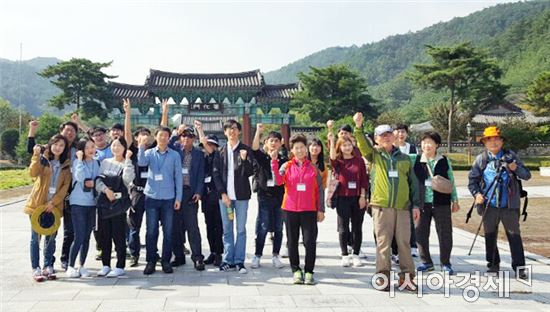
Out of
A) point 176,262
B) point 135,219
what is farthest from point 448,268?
point 135,219

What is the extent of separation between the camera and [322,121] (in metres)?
35.1

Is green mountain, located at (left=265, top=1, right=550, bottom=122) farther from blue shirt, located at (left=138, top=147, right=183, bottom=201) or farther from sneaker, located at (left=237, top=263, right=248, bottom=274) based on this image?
blue shirt, located at (left=138, top=147, right=183, bottom=201)

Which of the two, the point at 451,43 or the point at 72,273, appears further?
the point at 451,43

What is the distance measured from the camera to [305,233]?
506 cm

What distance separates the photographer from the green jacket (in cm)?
476

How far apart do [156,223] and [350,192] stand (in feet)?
8.15

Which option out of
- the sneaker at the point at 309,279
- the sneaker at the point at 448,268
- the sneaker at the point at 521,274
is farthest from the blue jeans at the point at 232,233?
the sneaker at the point at 521,274

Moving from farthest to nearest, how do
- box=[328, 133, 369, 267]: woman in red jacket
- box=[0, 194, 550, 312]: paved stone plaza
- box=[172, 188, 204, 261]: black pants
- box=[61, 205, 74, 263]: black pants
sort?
box=[328, 133, 369, 267]: woman in red jacket < box=[172, 188, 204, 261]: black pants < box=[61, 205, 74, 263]: black pants < box=[0, 194, 550, 312]: paved stone plaza

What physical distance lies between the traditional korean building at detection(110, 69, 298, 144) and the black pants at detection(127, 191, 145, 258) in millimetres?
27059

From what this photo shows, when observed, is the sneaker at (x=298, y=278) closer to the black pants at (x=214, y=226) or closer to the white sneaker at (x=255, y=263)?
the white sneaker at (x=255, y=263)

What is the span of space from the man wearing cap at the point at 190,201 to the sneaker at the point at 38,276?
1500 millimetres

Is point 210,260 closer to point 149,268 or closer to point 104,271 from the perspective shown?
point 149,268

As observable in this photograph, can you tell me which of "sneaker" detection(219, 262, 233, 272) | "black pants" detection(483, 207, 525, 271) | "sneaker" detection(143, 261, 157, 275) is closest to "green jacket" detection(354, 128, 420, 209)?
"black pants" detection(483, 207, 525, 271)

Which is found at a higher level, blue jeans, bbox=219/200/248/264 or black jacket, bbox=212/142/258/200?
black jacket, bbox=212/142/258/200
